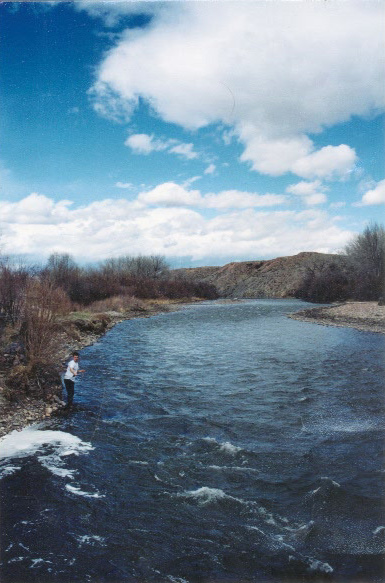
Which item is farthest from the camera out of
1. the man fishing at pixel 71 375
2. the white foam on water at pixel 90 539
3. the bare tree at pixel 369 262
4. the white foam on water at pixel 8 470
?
the bare tree at pixel 369 262

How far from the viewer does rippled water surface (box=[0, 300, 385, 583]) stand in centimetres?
670

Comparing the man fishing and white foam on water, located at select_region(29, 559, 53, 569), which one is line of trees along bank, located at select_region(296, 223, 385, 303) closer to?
the man fishing

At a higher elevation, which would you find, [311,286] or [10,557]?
[311,286]

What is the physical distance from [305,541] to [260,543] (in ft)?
2.69

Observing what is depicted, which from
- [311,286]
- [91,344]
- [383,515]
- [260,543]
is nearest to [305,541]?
[260,543]

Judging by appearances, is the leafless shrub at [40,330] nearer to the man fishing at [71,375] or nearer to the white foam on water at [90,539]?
the man fishing at [71,375]

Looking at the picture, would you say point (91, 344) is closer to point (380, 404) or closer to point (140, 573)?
point (380, 404)

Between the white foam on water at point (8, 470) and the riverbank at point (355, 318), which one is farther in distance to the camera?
the riverbank at point (355, 318)

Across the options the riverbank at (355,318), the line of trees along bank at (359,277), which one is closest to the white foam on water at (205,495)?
the riverbank at (355,318)

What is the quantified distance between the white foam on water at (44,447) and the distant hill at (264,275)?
99.2 meters

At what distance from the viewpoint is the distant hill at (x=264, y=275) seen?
11871cm

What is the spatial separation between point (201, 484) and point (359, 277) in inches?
2489

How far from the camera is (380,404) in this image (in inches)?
564

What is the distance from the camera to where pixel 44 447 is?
10812 mm
